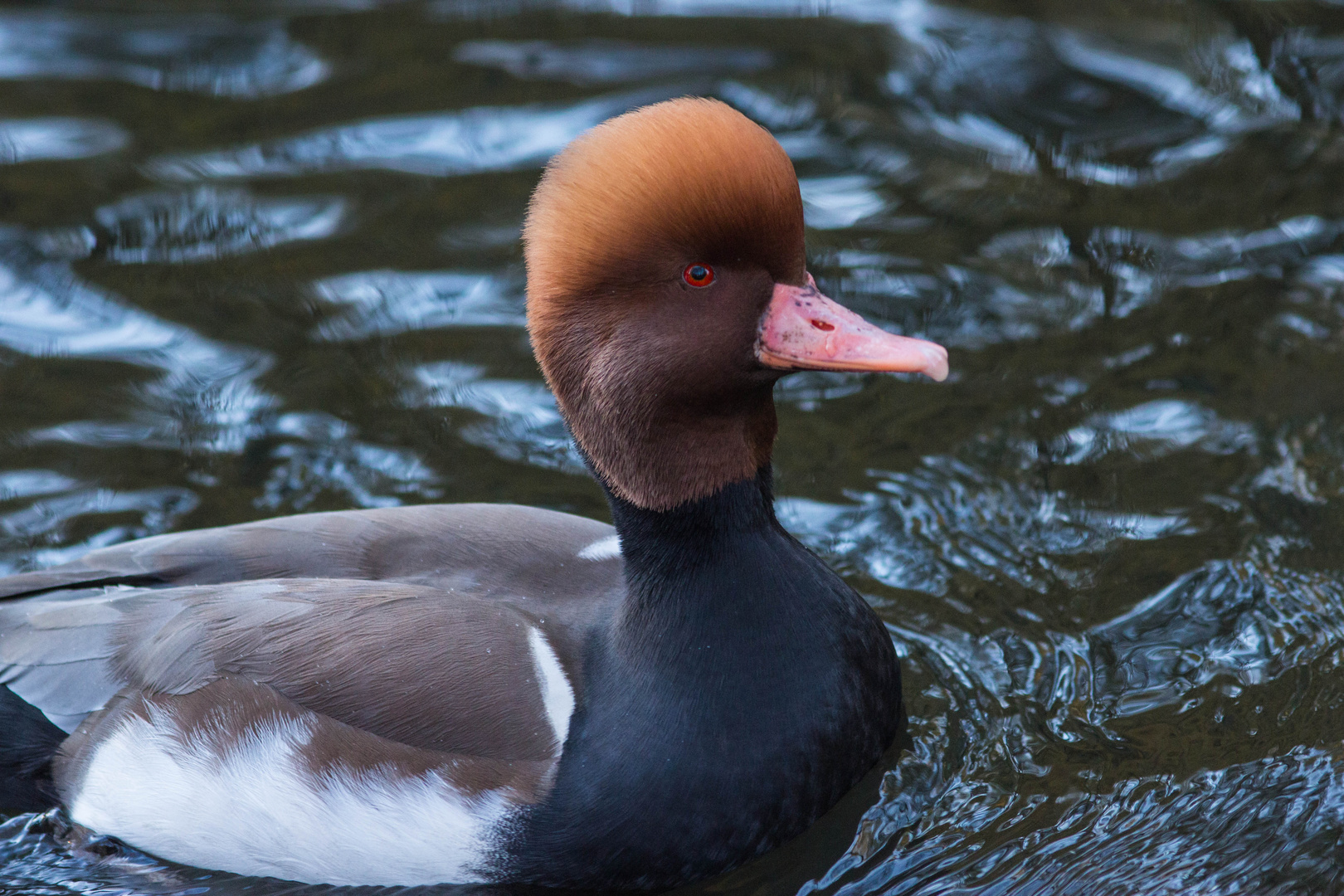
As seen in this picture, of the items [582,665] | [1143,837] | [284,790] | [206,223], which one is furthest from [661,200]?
[206,223]

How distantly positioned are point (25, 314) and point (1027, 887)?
180 inches

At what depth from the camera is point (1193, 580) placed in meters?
5.39

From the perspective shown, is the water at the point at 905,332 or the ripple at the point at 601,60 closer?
the water at the point at 905,332

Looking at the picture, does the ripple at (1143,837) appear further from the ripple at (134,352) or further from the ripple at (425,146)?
the ripple at (425,146)

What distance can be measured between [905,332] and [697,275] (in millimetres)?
2714

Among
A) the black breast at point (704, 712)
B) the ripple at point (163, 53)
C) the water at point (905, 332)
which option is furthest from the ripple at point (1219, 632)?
the ripple at point (163, 53)

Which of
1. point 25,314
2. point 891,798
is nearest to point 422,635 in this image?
point 891,798

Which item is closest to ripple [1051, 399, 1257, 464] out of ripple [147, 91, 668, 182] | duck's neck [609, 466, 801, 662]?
duck's neck [609, 466, 801, 662]

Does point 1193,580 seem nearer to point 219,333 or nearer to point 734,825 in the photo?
point 734,825

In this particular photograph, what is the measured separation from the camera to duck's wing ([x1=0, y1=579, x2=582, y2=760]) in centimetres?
429

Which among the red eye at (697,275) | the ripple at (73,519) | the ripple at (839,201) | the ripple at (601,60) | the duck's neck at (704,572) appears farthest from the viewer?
the ripple at (601,60)

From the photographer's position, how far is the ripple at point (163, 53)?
826 centimetres

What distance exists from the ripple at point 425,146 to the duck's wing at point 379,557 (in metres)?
3.09

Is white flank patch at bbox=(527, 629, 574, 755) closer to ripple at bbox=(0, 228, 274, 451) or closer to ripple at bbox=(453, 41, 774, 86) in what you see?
ripple at bbox=(0, 228, 274, 451)
